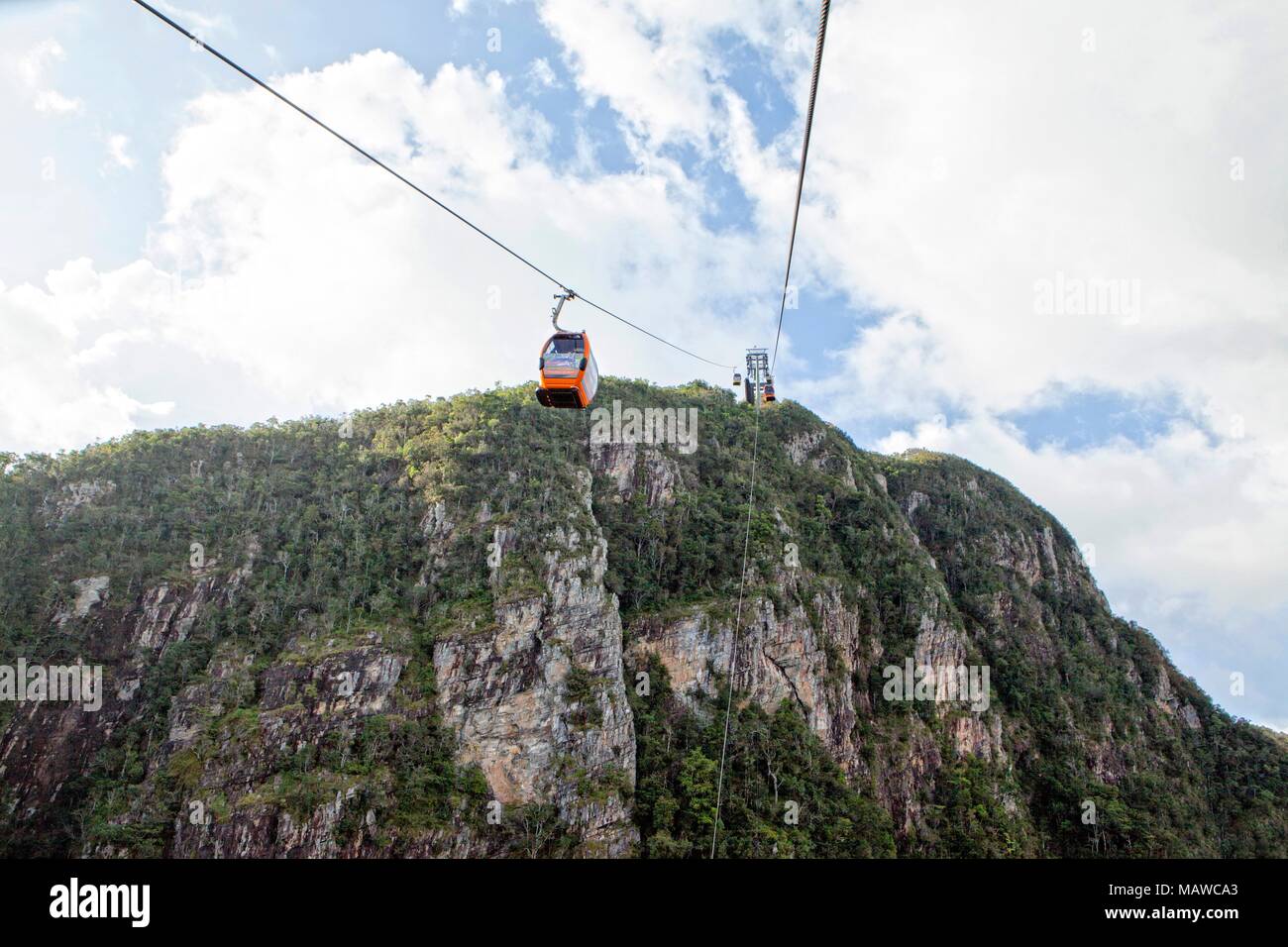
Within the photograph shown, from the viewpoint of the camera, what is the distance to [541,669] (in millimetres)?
42031

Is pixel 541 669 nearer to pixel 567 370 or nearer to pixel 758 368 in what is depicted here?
pixel 758 368

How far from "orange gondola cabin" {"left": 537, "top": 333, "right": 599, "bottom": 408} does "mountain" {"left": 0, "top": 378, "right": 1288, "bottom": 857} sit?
105 ft

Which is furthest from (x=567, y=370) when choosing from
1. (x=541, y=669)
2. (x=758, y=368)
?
(x=541, y=669)

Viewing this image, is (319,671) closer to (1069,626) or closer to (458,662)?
(458,662)

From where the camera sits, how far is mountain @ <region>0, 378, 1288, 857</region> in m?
36.3

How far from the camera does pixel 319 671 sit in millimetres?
39219

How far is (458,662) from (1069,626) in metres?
78.3

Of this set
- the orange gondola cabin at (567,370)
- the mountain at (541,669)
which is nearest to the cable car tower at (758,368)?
the orange gondola cabin at (567,370)

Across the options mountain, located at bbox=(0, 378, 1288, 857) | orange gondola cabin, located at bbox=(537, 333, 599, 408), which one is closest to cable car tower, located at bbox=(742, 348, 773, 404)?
orange gondola cabin, located at bbox=(537, 333, 599, 408)

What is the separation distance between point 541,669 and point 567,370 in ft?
112

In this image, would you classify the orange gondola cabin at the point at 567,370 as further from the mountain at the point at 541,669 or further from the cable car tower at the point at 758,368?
the mountain at the point at 541,669

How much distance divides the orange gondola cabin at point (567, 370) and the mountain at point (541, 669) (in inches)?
1256

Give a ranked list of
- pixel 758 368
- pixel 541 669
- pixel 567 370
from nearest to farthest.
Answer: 1. pixel 567 370
2. pixel 758 368
3. pixel 541 669
